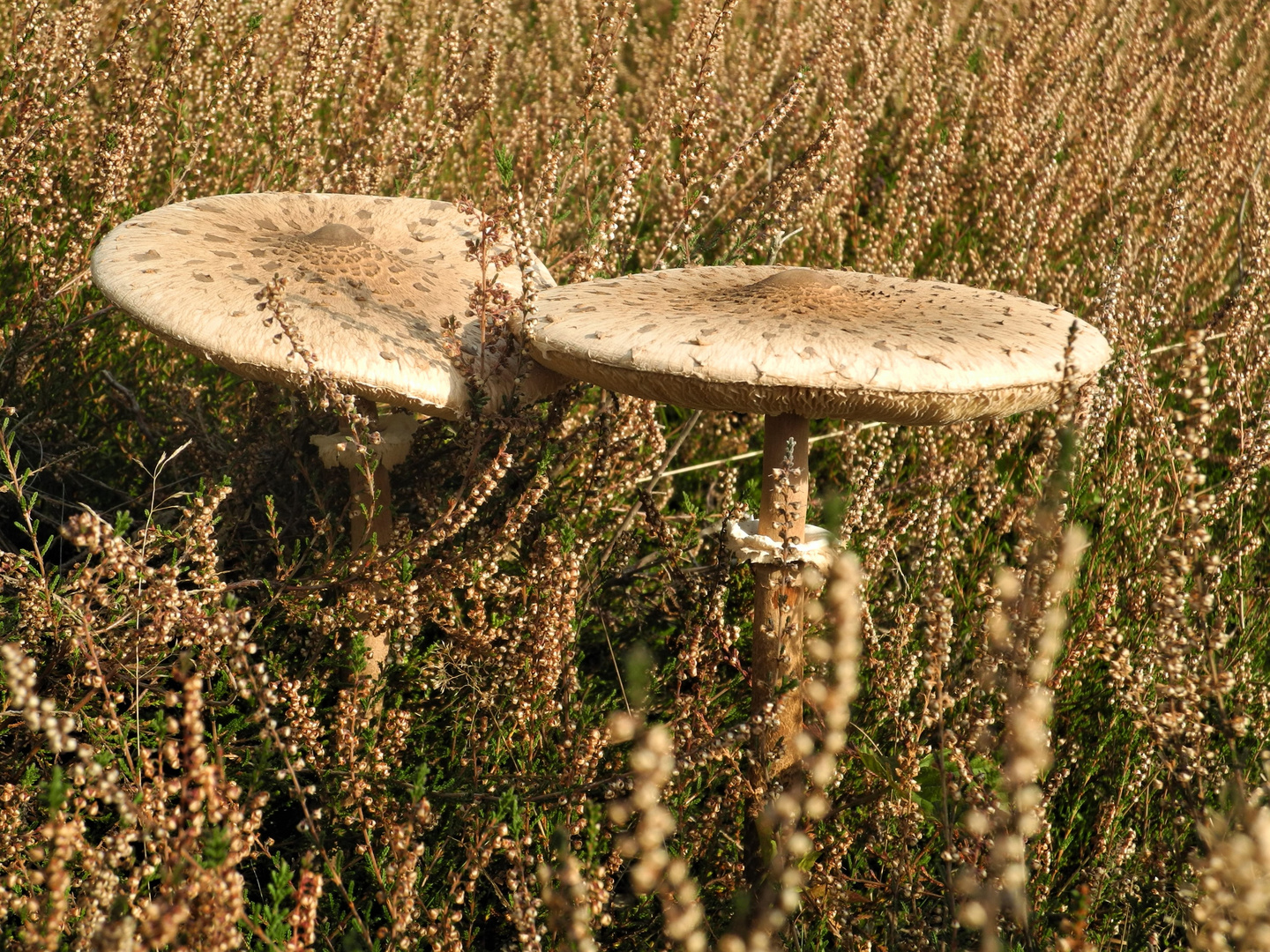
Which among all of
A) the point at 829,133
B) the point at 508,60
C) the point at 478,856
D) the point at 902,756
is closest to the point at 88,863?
the point at 478,856

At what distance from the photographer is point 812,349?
226 cm

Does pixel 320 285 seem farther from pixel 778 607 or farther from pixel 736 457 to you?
pixel 736 457

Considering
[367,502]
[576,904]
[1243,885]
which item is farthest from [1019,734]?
[367,502]

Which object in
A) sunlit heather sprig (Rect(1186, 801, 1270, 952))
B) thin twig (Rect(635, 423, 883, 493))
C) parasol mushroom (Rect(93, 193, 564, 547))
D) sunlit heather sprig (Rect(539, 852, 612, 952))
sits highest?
parasol mushroom (Rect(93, 193, 564, 547))

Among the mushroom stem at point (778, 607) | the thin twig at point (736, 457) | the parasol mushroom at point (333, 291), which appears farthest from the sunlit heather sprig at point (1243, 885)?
the thin twig at point (736, 457)

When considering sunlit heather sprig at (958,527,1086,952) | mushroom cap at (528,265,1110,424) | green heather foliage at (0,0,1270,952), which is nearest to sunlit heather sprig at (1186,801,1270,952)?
green heather foliage at (0,0,1270,952)

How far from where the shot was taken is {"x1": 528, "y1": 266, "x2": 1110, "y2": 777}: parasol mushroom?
2.24m

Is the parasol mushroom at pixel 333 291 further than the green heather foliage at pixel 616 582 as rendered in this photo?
Yes

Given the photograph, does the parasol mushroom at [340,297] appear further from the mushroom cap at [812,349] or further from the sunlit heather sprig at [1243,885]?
the sunlit heather sprig at [1243,885]

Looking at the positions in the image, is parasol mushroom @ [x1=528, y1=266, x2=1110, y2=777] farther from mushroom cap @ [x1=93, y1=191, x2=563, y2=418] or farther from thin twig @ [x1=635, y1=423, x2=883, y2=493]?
thin twig @ [x1=635, y1=423, x2=883, y2=493]

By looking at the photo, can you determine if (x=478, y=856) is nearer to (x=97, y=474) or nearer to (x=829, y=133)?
(x=97, y=474)

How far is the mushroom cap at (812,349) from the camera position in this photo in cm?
223

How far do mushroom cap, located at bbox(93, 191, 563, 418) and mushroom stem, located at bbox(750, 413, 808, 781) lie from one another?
0.63 meters

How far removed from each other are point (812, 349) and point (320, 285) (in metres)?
1.24
